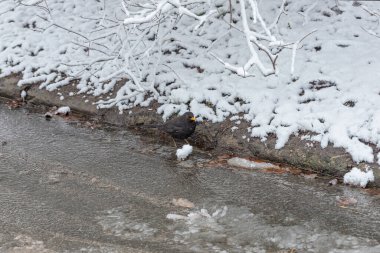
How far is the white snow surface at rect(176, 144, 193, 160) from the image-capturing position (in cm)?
600

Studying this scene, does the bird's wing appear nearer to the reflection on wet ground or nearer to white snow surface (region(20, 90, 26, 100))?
the reflection on wet ground

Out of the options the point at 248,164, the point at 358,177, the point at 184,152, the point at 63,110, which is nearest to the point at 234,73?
the point at 184,152

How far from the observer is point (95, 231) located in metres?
4.40

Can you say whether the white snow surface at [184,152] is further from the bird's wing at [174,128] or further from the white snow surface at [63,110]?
the white snow surface at [63,110]

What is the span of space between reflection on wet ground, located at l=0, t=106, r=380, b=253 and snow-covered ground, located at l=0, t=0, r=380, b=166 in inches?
34.1

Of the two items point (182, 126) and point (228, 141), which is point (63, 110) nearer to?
point (182, 126)

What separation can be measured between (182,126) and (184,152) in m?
0.35

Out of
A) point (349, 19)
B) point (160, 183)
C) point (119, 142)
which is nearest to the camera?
point (160, 183)

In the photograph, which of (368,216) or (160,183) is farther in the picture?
(160,183)

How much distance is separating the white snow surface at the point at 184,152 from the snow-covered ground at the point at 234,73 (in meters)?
0.70

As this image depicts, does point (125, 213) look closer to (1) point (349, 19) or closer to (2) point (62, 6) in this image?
(1) point (349, 19)

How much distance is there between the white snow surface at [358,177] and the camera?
5.18m

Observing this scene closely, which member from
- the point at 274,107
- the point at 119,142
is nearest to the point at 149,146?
the point at 119,142

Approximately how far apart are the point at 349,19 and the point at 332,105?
2.29 metres
